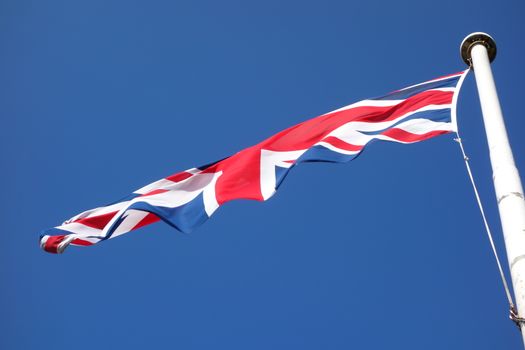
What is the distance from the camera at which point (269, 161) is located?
10922 millimetres

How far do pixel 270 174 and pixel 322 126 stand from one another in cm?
131

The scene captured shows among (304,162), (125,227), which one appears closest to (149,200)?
(125,227)

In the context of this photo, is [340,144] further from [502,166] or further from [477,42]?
[502,166]

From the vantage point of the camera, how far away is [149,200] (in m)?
11.0

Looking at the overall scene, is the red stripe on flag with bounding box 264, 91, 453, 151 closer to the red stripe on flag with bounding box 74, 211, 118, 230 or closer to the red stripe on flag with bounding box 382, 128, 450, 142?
the red stripe on flag with bounding box 382, 128, 450, 142

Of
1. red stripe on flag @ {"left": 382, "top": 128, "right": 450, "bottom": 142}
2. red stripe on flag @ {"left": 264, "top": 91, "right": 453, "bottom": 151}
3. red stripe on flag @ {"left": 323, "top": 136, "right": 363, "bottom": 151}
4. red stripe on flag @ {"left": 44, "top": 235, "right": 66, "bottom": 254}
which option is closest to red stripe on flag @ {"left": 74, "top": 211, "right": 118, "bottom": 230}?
red stripe on flag @ {"left": 44, "top": 235, "right": 66, "bottom": 254}

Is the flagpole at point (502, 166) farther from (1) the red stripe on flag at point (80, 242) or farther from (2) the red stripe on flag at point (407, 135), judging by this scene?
(1) the red stripe on flag at point (80, 242)

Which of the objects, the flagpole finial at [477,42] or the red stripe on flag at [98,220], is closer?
the flagpole finial at [477,42]

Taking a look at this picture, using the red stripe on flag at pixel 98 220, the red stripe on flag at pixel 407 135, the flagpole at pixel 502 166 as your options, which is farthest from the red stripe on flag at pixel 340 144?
the red stripe on flag at pixel 98 220

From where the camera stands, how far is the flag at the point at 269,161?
33.8 ft

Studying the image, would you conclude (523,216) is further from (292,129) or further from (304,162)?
(292,129)

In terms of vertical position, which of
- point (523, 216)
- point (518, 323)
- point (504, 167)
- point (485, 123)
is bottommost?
point (518, 323)

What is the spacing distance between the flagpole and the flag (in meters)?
0.58

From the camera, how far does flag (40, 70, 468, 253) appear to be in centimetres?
1030
